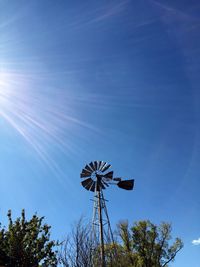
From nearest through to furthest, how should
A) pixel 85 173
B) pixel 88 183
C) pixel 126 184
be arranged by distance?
pixel 126 184 < pixel 88 183 < pixel 85 173

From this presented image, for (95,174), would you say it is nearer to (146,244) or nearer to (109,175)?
(109,175)

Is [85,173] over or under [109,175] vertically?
over

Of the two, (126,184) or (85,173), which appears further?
(85,173)

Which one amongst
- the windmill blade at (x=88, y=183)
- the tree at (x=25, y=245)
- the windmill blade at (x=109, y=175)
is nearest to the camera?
the tree at (x=25, y=245)

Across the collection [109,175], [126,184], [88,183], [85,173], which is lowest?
[126,184]

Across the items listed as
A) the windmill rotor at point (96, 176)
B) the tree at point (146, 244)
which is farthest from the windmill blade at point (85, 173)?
the tree at point (146, 244)

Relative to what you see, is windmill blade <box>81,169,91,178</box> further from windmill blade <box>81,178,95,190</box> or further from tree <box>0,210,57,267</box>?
tree <box>0,210,57,267</box>

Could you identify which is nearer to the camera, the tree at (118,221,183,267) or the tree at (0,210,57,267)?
the tree at (0,210,57,267)

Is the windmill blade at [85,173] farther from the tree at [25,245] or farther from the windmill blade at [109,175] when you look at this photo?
the tree at [25,245]

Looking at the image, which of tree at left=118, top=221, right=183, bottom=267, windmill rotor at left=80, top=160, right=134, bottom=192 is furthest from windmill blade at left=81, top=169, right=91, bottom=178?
tree at left=118, top=221, right=183, bottom=267

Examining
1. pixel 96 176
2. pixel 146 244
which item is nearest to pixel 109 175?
pixel 96 176

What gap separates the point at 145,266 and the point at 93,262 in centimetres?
1659

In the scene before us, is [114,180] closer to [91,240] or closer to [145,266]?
[91,240]

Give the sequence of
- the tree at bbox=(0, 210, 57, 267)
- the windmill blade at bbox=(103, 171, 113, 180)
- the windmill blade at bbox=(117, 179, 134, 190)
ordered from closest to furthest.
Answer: the tree at bbox=(0, 210, 57, 267), the windmill blade at bbox=(117, 179, 134, 190), the windmill blade at bbox=(103, 171, 113, 180)
